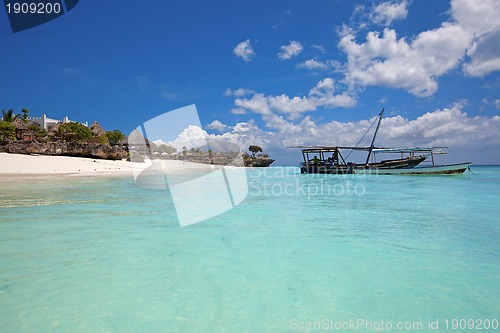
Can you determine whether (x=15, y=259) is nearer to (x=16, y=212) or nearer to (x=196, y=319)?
(x=196, y=319)

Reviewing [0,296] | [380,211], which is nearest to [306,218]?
[380,211]

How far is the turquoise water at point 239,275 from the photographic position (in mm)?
2801

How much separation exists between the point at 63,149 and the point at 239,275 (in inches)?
1790

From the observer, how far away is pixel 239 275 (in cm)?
391

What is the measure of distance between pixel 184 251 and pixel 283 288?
2178mm

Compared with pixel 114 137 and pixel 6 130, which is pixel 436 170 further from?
pixel 114 137

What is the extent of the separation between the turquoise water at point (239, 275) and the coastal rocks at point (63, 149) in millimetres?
38152

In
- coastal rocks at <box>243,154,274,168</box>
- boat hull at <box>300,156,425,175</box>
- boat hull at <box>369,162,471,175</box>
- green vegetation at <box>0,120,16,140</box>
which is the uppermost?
green vegetation at <box>0,120,16,140</box>

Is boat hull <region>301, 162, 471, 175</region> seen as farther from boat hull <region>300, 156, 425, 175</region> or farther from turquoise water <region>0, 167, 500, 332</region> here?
turquoise water <region>0, 167, 500, 332</region>

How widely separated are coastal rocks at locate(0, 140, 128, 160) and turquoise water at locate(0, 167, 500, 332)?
38.2 m

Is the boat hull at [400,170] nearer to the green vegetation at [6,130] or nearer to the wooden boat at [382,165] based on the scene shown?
the wooden boat at [382,165]

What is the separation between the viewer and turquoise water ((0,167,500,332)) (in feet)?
9.19

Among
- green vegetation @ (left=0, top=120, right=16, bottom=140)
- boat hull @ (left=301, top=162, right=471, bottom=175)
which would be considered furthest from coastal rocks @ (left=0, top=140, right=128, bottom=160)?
boat hull @ (left=301, top=162, right=471, bottom=175)

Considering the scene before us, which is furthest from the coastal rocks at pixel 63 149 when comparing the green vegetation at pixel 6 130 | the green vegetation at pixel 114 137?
the green vegetation at pixel 114 137
